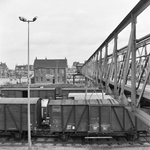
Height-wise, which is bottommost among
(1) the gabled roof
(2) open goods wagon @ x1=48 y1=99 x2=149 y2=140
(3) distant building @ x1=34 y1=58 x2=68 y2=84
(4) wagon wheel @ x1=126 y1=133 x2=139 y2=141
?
(4) wagon wheel @ x1=126 y1=133 x2=139 y2=141

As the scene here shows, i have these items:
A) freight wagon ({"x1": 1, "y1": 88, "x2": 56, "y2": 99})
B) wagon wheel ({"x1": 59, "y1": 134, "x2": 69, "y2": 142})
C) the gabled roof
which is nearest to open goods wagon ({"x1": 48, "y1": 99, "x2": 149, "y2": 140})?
wagon wheel ({"x1": 59, "y1": 134, "x2": 69, "y2": 142})

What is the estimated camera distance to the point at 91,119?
459 inches

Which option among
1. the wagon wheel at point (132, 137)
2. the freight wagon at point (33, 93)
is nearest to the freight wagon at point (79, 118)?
the wagon wheel at point (132, 137)

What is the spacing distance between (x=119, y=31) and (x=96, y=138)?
849cm

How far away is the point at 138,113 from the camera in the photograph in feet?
19.8

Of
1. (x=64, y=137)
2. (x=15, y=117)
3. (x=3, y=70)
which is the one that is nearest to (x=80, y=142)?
(x=64, y=137)

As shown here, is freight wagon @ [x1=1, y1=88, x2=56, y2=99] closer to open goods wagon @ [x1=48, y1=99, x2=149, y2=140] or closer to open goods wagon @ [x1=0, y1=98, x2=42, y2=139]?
open goods wagon @ [x1=0, y1=98, x2=42, y2=139]

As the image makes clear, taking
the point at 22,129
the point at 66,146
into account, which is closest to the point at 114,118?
the point at 66,146

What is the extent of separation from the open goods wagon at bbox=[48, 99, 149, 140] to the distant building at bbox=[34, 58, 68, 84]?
61.0 meters

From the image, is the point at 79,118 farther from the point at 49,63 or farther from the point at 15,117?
the point at 49,63

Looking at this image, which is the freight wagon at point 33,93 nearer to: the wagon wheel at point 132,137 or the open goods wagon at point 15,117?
the open goods wagon at point 15,117

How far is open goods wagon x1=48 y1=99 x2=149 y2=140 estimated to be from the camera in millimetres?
11609

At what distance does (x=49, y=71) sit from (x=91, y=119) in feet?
207

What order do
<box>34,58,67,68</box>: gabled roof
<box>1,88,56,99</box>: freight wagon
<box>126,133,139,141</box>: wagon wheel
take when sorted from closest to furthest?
<box>126,133,139,141</box>: wagon wheel
<box>1,88,56,99</box>: freight wagon
<box>34,58,67,68</box>: gabled roof
